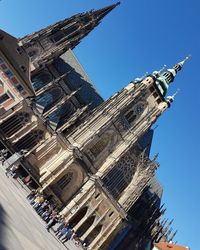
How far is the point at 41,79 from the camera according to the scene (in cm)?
4494

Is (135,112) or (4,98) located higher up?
(135,112)

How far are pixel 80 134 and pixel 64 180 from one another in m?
4.70

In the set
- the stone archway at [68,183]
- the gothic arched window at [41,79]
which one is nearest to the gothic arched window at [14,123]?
the gothic arched window at [41,79]

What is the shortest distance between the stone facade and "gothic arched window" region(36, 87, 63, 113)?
4.2 inches

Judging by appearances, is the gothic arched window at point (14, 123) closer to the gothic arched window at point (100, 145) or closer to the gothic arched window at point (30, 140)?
the gothic arched window at point (30, 140)

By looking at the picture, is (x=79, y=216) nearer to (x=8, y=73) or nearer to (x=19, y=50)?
(x=8, y=73)

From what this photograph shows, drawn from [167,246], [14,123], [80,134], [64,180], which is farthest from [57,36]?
[167,246]

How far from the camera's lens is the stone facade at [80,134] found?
37750 millimetres

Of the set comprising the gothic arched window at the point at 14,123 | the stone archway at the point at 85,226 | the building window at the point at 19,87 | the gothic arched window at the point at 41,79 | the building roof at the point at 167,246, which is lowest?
the stone archway at the point at 85,226

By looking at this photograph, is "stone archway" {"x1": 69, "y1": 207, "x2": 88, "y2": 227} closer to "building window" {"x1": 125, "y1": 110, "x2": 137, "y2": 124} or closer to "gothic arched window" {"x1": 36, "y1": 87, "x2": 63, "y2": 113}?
"gothic arched window" {"x1": 36, "y1": 87, "x2": 63, "y2": 113}

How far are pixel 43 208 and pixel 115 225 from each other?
15.6 m

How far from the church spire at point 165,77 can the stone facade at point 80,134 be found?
45 centimetres

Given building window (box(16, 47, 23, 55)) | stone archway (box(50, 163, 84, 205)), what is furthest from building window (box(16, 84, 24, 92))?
stone archway (box(50, 163, 84, 205))

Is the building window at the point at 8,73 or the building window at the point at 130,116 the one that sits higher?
the building window at the point at 130,116
